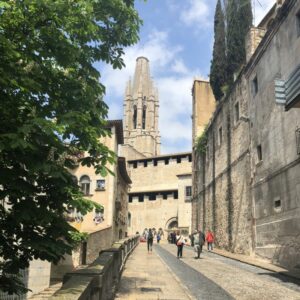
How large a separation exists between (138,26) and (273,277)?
9594 mm

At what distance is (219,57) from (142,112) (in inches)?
3035

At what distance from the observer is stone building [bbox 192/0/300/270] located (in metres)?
15.3

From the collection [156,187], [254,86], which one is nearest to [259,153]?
[254,86]

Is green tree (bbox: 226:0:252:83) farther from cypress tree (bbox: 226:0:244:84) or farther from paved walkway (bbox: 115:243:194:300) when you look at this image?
paved walkway (bbox: 115:243:194:300)

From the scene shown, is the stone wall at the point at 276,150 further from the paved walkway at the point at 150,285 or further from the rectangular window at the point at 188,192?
the rectangular window at the point at 188,192

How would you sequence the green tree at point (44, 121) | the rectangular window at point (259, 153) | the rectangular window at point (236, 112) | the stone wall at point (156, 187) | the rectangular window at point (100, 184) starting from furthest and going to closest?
the stone wall at point (156, 187) → the rectangular window at point (100, 184) → the rectangular window at point (236, 112) → the rectangular window at point (259, 153) → the green tree at point (44, 121)

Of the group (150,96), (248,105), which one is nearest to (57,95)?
(248,105)

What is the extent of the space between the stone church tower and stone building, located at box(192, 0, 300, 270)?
71587 millimetres

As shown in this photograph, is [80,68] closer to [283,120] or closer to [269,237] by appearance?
[283,120]

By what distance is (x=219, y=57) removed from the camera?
30.9 meters

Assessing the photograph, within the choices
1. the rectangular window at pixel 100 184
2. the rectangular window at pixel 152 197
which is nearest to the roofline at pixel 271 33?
the rectangular window at pixel 100 184

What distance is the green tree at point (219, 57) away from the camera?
30.6m

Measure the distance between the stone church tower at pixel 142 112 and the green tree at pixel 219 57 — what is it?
68103 millimetres

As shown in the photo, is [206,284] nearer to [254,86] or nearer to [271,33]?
[271,33]
